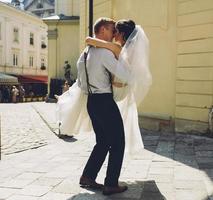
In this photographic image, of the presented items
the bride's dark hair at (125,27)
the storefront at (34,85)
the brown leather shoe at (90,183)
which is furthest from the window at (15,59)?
the bride's dark hair at (125,27)

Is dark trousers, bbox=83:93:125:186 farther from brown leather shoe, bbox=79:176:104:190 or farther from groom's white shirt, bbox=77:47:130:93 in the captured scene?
brown leather shoe, bbox=79:176:104:190

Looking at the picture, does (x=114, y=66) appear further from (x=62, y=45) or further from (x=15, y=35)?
(x=15, y=35)

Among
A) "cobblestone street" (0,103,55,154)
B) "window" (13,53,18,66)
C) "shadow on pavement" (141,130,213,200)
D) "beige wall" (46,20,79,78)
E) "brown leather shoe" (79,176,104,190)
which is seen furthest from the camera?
"window" (13,53,18,66)

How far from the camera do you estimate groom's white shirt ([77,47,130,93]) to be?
15.4 feet

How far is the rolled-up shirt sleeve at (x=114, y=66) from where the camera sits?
4.68 metres

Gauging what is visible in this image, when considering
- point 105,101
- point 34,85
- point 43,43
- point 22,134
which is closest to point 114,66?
point 105,101

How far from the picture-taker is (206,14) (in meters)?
9.28

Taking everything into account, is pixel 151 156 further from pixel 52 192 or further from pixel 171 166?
pixel 52 192

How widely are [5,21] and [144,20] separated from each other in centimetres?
3672

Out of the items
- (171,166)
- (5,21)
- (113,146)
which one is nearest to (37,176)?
(113,146)

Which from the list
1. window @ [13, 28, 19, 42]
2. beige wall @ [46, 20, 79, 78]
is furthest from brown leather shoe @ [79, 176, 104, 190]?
window @ [13, 28, 19, 42]

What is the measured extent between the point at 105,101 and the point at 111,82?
0.79ft

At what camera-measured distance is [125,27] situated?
192 inches

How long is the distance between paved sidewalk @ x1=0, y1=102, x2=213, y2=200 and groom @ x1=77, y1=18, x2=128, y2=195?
347 mm
